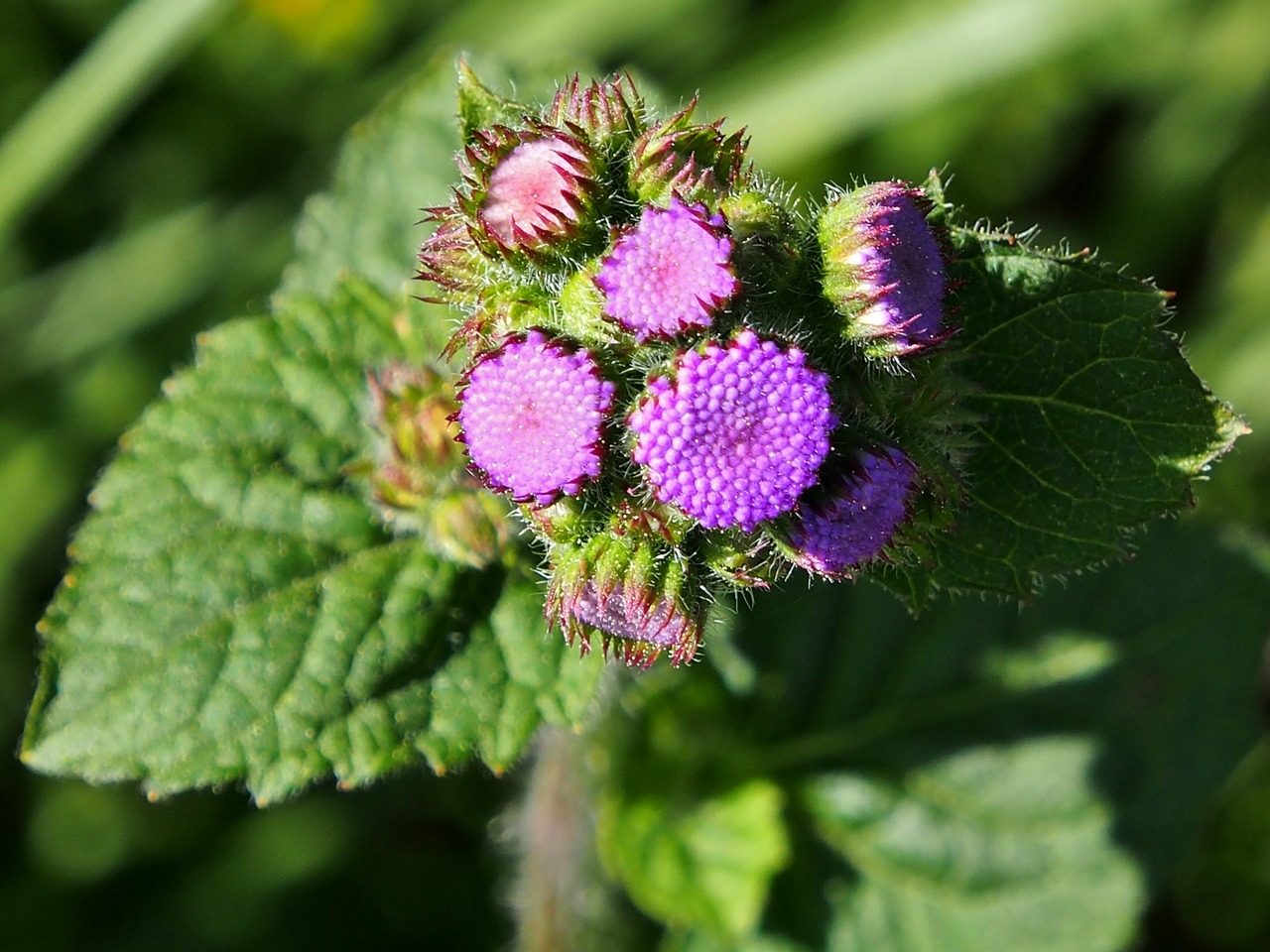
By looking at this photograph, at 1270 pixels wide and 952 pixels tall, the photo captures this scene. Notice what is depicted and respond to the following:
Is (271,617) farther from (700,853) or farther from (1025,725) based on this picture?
(1025,725)

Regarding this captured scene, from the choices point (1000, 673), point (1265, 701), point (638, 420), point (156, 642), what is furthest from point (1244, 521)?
point (156, 642)

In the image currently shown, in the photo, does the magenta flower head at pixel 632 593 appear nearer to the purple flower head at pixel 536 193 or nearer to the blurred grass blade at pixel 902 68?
the purple flower head at pixel 536 193

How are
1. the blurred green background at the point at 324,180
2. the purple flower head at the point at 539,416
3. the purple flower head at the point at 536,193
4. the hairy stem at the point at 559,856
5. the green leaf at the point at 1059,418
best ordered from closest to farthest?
the purple flower head at the point at 539,416
the purple flower head at the point at 536,193
the green leaf at the point at 1059,418
the hairy stem at the point at 559,856
the blurred green background at the point at 324,180

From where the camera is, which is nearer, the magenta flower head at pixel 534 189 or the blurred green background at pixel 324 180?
the magenta flower head at pixel 534 189

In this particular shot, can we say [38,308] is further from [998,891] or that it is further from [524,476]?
[998,891]

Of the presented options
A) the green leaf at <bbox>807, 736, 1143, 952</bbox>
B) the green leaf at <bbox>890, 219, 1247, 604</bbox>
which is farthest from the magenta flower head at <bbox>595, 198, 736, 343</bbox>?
the green leaf at <bbox>807, 736, 1143, 952</bbox>

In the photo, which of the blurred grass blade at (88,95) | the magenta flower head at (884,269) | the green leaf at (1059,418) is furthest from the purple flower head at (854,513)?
the blurred grass blade at (88,95)

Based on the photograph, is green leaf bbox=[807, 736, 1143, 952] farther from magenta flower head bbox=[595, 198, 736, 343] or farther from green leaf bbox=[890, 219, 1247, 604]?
magenta flower head bbox=[595, 198, 736, 343]
